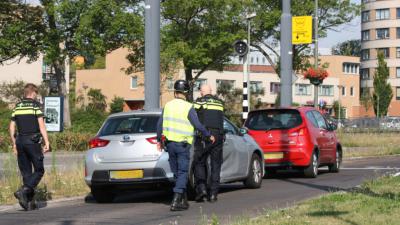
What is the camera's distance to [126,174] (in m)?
12.6

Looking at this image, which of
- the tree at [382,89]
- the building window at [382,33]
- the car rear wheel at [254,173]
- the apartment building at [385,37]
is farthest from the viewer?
the building window at [382,33]

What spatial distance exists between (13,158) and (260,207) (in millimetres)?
4871

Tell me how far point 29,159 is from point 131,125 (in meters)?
1.83

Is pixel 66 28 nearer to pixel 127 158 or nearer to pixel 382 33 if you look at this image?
pixel 127 158

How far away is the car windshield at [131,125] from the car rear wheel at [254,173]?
2.74m

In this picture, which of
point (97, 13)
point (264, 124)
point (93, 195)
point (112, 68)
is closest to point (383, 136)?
point (97, 13)

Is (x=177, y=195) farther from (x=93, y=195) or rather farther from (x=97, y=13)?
(x=97, y=13)

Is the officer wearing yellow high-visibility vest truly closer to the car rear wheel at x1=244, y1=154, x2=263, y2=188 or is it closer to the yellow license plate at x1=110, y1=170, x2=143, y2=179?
the yellow license plate at x1=110, y1=170, x2=143, y2=179

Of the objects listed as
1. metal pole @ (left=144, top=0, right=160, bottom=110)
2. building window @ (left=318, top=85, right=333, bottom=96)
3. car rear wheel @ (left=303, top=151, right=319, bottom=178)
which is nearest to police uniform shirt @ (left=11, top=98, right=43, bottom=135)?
metal pole @ (left=144, top=0, right=160, bottom=110)

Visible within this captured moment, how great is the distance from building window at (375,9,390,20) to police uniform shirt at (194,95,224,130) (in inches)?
4157

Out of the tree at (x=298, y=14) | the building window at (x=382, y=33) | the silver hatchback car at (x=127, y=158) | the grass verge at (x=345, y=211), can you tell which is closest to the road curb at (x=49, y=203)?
Result: the silver hatchback car at (x=127, y=158)

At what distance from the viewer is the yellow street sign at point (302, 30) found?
1059 inches

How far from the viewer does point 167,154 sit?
1252cm

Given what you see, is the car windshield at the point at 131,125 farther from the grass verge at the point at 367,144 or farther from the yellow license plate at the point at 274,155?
the grass verge at the point at 367,144
